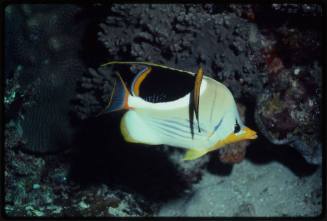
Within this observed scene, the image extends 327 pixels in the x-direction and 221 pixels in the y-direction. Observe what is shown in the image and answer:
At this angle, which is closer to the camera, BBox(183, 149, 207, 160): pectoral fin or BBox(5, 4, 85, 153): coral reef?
BBox(183, 149, 207, 160): pectoral fin

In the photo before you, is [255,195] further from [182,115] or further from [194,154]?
[182,115]

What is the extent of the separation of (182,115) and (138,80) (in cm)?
31

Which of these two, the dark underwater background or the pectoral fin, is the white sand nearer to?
the dark underwater background

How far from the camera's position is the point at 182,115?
167 cm

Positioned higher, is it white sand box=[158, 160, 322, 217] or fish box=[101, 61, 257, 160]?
fish box=[101, 61, 257, 160]

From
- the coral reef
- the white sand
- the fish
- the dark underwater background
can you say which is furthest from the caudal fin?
the white sand

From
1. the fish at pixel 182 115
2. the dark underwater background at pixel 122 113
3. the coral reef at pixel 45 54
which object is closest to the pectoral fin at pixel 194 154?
the fish at pixel 182 115

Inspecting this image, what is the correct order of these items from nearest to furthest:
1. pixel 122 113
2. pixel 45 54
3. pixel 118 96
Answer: pixel 118 96 < pixel 122 113 < pixel 45 54

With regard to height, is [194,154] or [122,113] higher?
[194,154]

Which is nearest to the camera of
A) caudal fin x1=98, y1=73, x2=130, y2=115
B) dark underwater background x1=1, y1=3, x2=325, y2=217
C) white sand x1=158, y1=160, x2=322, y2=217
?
caudal fin x1=98, y1=73, x2=130, y2=115

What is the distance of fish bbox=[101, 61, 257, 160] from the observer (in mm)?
1620

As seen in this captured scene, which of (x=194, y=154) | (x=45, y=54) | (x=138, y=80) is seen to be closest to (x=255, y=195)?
(x=194, y=154)

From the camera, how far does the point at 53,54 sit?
359 cm

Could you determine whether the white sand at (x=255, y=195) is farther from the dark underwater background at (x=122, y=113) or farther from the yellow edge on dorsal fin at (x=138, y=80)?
the yellow edge on dorsal fin at (x=138, y=80)
